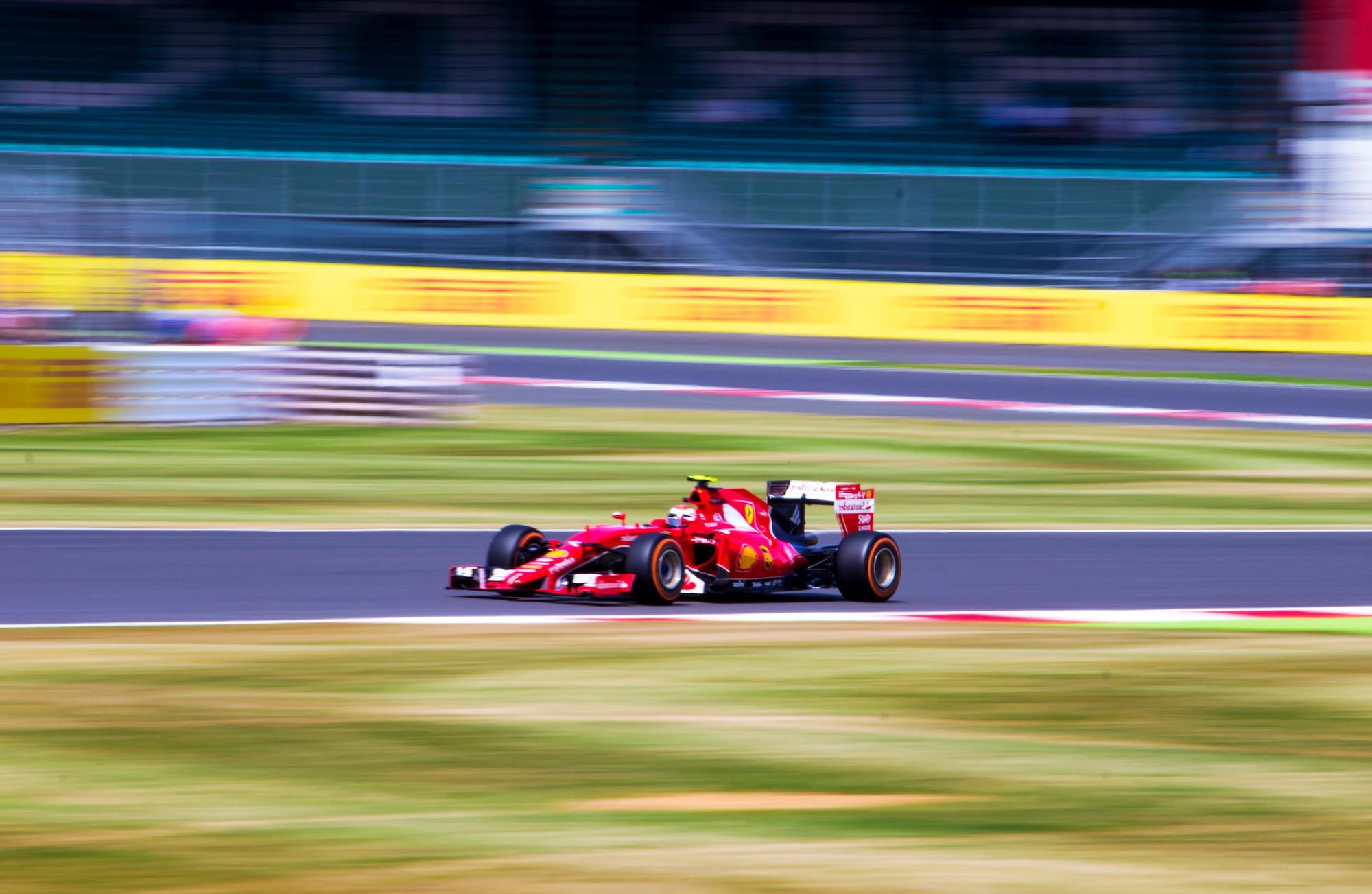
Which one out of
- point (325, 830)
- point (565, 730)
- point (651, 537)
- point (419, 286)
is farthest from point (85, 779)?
point (419, 286)

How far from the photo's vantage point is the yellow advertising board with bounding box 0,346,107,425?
48.9ft

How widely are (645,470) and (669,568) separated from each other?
572 cm

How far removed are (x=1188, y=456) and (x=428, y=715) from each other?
11173 mm

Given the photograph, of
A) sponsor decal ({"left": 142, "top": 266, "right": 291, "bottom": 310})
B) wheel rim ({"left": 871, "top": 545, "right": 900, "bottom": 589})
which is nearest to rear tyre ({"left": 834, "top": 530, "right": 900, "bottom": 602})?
wheel rim ({"left": 871, "top": 545, "right": 900, "bottom": 589})

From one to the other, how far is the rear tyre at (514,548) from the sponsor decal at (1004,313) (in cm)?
1597

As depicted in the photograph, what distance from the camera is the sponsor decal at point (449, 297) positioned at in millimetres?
24703

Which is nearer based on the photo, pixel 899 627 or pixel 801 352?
pixel 899 627

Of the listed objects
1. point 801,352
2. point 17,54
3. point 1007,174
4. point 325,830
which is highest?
point 17,54

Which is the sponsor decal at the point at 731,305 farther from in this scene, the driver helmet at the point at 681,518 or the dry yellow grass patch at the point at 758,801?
the dry yellow grass patch at the point at 758,801

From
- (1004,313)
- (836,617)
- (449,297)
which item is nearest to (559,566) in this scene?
(836,617)

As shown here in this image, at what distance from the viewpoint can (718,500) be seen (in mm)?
8805

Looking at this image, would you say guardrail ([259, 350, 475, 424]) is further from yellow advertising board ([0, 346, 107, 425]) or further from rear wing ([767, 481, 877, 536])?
rear wing ([767, 481, 877, 536])

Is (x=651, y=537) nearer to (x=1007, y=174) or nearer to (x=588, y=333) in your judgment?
(x=588, y=333)

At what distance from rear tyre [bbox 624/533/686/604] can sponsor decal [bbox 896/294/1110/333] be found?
16.0 meters
